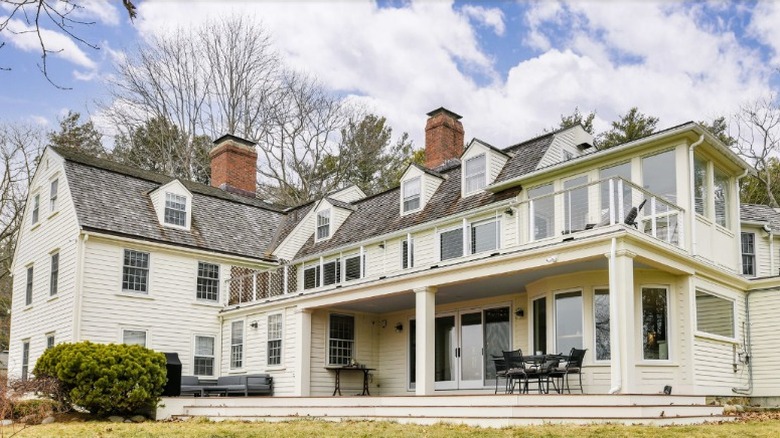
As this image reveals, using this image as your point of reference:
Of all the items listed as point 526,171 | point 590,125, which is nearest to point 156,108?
point 590,125

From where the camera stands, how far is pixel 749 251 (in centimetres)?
2023

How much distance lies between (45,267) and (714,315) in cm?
1861

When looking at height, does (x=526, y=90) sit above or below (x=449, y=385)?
above

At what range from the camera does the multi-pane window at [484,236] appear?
1805 cm

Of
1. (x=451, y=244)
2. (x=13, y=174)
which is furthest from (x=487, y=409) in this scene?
(x=13, y=174)

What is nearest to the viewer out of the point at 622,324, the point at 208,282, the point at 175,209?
the point at 622,324

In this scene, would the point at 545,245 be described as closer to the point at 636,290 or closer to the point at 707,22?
the point at 636,290

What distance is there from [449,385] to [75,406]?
359 inches

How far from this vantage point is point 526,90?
31.4 meters

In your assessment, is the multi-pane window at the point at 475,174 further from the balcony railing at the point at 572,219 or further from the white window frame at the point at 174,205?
the white window frame at the point at 174,205

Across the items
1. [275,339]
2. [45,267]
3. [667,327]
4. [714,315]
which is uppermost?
[45,267]

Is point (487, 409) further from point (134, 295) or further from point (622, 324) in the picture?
point (134, 295)

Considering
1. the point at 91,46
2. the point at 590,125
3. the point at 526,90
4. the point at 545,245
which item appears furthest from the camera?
the point at 590,125

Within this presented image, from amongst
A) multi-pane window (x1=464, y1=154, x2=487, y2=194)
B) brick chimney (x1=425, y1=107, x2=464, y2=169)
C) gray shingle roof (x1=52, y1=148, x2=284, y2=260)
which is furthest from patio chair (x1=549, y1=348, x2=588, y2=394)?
gray shingle roof (x1=52, y1=148, x2=284, y2=260)
